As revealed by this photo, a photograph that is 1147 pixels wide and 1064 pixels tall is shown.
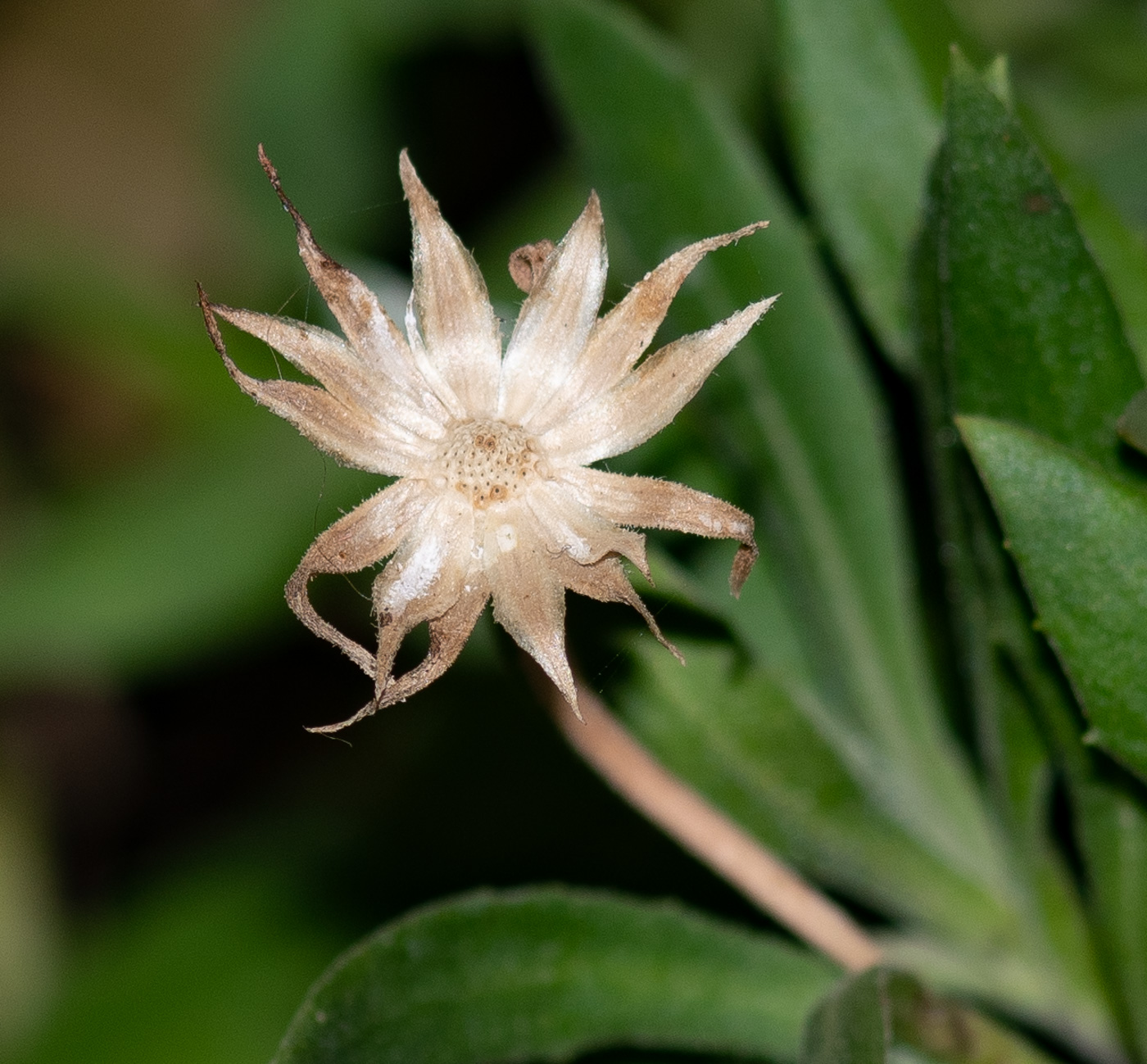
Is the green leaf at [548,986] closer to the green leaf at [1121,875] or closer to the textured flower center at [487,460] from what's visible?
the green leaf at [1121,875]

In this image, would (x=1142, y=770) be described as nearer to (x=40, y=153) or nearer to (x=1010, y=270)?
(x=1010, y=270)

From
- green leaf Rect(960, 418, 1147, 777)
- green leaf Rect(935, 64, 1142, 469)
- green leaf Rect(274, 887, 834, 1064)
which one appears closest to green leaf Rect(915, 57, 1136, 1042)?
green leaf Rect(935, 64, 1142, 469)

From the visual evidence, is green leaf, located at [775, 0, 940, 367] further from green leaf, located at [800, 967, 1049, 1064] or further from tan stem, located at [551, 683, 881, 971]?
green leaf, located at [800, 967, 1049, 1064]

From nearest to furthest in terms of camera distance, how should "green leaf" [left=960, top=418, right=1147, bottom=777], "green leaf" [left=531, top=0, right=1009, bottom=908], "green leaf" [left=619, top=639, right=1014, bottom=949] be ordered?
"green leaf" [left=960, top=418, right=1147, bottom=777]
"green leaf" [left=619, top=639, right=1014, bottom=949]
"green leaf" [left=531, top=0, right=1009, bottom=908]

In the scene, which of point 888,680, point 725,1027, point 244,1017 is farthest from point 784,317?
point 244,1017

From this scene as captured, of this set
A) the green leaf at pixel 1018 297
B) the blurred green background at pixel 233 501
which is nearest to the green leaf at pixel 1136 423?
the green leaf at pixel 1018 297

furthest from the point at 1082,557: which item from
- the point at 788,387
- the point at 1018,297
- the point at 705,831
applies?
the point at 788,387
